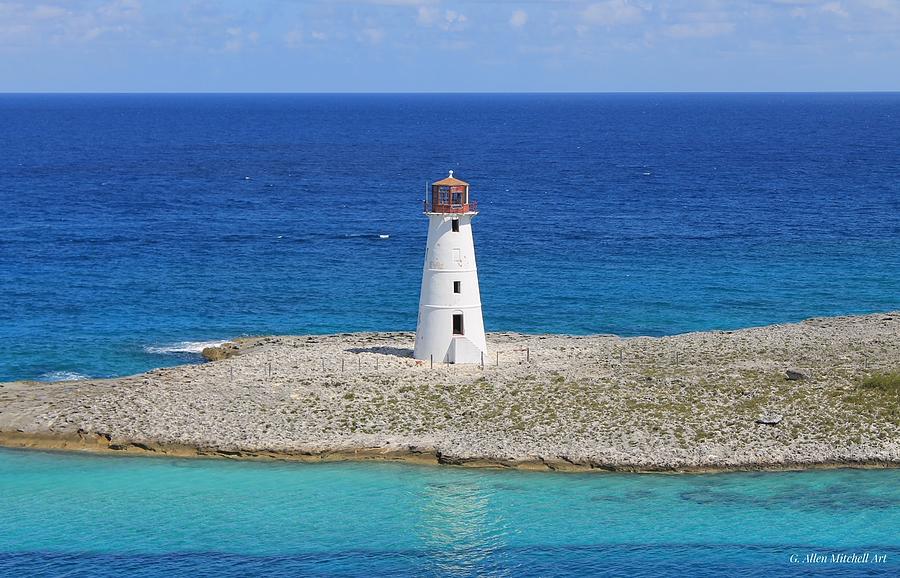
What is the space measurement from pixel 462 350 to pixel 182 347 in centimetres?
1981

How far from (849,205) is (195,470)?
92945mm

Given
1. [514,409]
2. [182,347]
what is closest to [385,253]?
[182,347]

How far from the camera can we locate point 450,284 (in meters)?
57.0

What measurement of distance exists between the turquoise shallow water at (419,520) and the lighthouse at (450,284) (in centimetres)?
1024

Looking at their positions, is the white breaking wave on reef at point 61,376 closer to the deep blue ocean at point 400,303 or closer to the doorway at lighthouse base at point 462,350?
the deep blue ocean at point 400,303

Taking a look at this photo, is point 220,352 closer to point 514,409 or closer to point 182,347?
point 182,347

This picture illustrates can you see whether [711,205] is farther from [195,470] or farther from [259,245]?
[195,470]

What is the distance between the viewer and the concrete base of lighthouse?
56.8 metres

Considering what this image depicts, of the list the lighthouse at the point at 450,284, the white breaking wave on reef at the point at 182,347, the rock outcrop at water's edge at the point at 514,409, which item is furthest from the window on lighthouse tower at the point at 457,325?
the white breaking wave on reef at the point at 182,347

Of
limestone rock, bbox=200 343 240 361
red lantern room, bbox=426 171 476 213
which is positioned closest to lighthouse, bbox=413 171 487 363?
red lantern room, bbox=426 171 476 213

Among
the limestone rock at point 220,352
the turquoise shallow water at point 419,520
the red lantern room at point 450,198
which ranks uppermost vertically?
the red lantern room at point 450,198

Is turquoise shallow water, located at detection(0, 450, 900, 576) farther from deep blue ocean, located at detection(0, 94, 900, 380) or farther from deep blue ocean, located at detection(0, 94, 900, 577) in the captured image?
deep blue ocean, located at detection(0, 94, 900, 380)

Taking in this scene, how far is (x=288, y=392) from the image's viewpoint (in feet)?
179

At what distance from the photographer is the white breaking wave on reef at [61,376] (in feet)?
207
